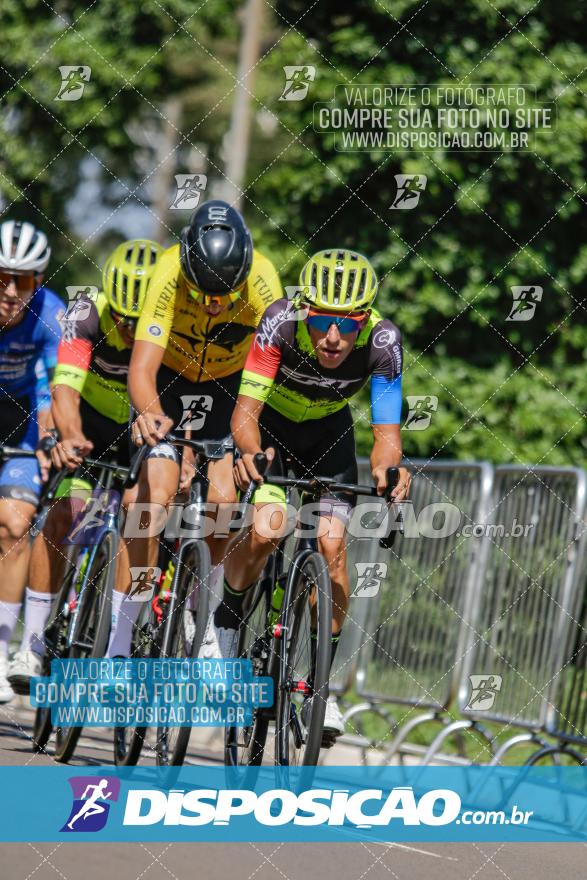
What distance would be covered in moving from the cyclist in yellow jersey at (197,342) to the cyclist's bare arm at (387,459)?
30.7 inches

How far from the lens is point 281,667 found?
19.8ft

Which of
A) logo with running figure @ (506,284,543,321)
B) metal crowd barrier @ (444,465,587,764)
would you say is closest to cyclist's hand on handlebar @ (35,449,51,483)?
metal crowd barrier @ (444,465,587,764)

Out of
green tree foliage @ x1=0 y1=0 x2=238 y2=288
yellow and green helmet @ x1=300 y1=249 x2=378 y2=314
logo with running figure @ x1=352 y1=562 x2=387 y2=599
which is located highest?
green tree foliage @ x1=0 y1=0 x2=238 y2=288

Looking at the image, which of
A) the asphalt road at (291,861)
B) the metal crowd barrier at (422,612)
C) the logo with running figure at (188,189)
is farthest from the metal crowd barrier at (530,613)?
the logo with running figure at (188,189)

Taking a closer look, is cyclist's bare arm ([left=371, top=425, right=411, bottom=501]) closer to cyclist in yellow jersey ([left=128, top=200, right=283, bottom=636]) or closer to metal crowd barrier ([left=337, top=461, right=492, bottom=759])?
cyclist in yellow jersey ([left=128, top=200, right=283, bottom=636])

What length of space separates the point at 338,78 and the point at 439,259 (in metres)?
1.85

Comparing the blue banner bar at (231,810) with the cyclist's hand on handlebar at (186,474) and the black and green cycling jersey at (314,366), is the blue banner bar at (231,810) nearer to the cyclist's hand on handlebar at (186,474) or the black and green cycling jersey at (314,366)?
the cyclist's hand on handlebar at (186,474)

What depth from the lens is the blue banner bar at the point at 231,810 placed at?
5277mm

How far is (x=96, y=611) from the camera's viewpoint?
273 inches

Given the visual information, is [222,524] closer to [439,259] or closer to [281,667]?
[281,667]

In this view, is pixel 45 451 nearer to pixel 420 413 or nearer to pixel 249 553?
pixel 249 553

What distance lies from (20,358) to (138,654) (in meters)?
2.11

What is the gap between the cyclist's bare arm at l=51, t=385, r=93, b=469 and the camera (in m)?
6.93

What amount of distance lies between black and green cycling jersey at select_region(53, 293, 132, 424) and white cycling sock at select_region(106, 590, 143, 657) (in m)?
1.29
